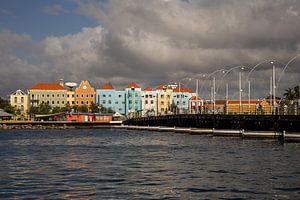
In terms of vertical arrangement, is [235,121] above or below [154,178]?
above

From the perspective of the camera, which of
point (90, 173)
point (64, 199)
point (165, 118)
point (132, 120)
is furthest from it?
point (132, 120)

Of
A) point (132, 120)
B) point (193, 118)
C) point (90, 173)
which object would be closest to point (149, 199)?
point (90, 173)

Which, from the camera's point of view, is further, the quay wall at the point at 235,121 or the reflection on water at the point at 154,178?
the quay wall at the point at 235,121

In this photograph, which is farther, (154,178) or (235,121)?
(235,121)

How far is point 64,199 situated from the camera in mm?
24125

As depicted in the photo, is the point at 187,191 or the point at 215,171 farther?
the point at 215,171

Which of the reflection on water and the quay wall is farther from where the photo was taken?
the quay wall

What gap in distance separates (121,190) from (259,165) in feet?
53.4

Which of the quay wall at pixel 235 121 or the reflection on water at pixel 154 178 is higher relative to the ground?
the quay wall at pixel 235 121

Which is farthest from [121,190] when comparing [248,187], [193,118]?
[193,118]

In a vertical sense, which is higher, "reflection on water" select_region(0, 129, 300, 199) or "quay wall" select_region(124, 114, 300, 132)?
"quay wall" select_region(124, 114, 300, 132)

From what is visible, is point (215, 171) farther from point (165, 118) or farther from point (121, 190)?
point (165, 118)

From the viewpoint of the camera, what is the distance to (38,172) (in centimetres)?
3559

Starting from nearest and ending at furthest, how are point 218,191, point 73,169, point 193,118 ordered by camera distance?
point 218,191 → point 73,169 → point 193,118
